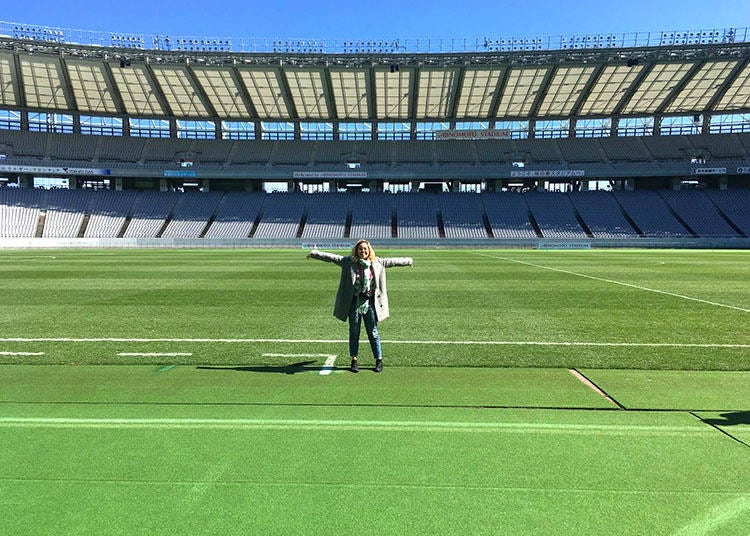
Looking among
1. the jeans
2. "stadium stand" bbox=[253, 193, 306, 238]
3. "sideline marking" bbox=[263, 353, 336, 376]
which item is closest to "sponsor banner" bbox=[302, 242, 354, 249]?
"stadium stand" bbox=[253, 193, 306, 238]

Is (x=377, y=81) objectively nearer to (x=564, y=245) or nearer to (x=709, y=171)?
(x=564, y=245)

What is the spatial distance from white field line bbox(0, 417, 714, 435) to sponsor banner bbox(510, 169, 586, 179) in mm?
59414

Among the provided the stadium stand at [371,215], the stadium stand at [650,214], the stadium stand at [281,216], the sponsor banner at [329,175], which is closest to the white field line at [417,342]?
the stadium stand at [371,215]

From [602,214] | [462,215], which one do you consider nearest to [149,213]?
[462,215]

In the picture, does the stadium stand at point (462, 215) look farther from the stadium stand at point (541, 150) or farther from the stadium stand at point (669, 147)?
the stadium stand at point (669, 147)

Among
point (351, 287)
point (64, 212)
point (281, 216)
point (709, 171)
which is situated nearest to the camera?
point (351, 287)

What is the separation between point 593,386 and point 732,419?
1.42 m

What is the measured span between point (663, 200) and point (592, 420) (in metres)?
64.1

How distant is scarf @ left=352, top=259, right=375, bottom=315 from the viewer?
602 centimetres

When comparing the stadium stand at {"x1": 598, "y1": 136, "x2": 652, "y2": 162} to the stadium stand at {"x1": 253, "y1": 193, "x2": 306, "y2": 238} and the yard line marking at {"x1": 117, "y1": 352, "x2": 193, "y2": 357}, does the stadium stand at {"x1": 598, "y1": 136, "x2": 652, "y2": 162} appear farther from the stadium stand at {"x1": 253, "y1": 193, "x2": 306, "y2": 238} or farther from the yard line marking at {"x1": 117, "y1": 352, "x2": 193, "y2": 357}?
the yard line marking at {"x1": 117, "y1": 352, "x2": 193, "y2": 357}

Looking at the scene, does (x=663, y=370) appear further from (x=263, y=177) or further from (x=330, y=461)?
(x=263, y=177)

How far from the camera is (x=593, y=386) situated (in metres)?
5.82

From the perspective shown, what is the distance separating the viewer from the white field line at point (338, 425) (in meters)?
4.46

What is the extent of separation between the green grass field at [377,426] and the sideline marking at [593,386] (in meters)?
0.09
